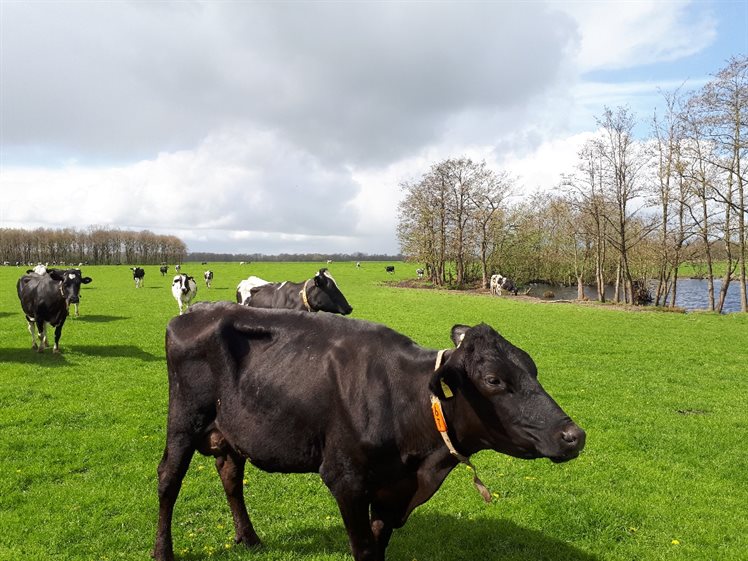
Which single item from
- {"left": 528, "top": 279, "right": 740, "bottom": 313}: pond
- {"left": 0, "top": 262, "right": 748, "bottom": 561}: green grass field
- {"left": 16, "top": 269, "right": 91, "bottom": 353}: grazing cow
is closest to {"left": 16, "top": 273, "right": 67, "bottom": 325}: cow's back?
{"left": 16, "top": 269, "right": 91, "bottom": 353}: grazing cow

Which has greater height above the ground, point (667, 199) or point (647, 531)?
point (667, 199)

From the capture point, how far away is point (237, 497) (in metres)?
4.82

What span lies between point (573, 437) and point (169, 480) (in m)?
3.40

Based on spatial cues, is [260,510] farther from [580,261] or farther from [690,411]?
[580,261]

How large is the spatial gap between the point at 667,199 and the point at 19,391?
33568 mm

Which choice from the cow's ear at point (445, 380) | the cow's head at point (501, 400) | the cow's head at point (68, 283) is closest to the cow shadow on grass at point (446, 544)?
the cow's head at point (501, 400)

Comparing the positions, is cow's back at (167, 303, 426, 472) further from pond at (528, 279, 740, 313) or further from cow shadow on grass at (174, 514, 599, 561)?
pond at (528, 279, 740, 313)

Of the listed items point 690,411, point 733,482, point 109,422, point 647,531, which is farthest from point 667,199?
point 109,422

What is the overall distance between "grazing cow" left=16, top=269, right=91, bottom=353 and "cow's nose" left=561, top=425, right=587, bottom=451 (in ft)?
49.2

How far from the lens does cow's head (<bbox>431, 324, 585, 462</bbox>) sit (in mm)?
2918

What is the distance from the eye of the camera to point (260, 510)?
18.3 ft

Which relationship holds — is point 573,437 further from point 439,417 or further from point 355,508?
point 355,508

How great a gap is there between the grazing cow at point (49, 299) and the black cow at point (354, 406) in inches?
484

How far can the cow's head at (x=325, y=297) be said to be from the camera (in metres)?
13.6
